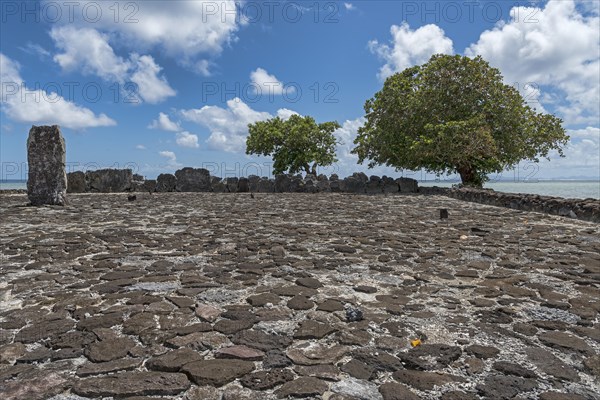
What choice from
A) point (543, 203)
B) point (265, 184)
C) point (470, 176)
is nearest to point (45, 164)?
point (265, 184)

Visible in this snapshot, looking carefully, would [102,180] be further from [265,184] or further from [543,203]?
[543,203]

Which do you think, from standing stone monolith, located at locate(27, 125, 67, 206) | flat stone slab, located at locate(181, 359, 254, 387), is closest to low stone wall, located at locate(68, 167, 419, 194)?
→ standing stone monolith, located at locate(27, 125, 67, 206)

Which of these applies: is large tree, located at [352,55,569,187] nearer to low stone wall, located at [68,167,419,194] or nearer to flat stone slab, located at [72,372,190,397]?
low stone wall, located at [68,167,419,194]

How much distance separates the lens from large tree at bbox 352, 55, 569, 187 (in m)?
20.3

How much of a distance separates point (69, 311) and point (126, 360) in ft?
3.59

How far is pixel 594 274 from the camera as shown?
4316mm

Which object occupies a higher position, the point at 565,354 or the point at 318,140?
the point at 318,140

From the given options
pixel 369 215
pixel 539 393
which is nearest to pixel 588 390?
pixel 539 393

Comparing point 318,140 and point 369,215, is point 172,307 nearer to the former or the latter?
point 369,215

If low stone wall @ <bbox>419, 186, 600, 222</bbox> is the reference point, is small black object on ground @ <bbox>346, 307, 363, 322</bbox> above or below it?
below

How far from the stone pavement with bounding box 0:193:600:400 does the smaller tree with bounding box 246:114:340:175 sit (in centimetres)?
3031

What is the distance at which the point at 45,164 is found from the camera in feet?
39.7

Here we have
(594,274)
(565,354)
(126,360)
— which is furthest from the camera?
(594,274)

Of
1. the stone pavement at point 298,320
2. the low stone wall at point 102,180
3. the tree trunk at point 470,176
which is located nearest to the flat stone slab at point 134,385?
the stone pavement at point 298,320
